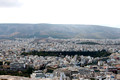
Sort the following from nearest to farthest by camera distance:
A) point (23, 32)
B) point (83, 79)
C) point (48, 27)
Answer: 1. point (83, 79)
2. point (23, 32)
3. point (48, 27)

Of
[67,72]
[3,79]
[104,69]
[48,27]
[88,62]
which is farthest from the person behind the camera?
[48,27]

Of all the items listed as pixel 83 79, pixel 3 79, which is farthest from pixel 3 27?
pixel 3 79

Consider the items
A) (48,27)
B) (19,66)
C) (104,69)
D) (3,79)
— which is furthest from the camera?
(48,27)

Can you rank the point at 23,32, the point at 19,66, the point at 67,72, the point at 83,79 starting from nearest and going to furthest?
the point at 83,79 < the point at 67,72 < the point at 19,66 < the point at 23,32

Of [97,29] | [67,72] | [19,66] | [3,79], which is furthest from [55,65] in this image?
[97,29]

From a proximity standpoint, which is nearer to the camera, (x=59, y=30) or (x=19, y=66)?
(x=19, y=66)

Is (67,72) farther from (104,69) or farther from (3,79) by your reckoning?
(3,79)

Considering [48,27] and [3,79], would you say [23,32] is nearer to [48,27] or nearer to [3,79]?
[48,27]

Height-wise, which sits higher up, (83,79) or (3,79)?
(3,79)

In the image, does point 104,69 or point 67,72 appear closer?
point 67,72

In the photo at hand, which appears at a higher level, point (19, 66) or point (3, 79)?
point (3, 79)
